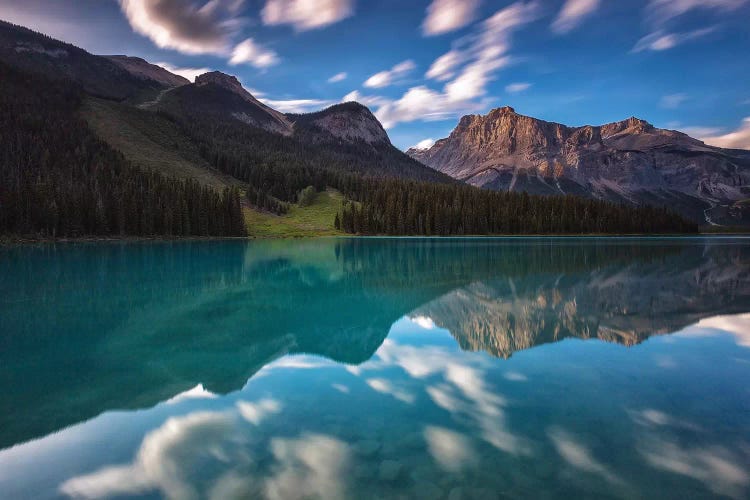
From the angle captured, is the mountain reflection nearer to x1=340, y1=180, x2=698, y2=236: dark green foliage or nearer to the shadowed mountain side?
the shadowed mountain side

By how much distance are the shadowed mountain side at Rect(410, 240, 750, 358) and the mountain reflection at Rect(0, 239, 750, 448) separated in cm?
12

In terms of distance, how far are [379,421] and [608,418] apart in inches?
235

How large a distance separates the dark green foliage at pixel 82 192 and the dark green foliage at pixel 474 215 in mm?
53873

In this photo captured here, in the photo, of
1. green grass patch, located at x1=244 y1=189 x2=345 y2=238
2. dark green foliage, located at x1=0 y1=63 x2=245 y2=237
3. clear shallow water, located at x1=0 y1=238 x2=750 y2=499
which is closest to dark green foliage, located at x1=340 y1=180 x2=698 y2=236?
green grass patch, located at x1=244 y1=189 x2=345 y2=238

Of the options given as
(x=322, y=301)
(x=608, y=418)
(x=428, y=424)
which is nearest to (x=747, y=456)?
(x=608, y=418)

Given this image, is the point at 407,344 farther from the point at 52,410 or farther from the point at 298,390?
the point at 52,410

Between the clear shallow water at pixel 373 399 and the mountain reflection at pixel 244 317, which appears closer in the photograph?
the clear shallow water at pixel 373 399

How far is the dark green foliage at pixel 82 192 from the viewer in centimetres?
10269

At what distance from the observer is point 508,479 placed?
812 cm

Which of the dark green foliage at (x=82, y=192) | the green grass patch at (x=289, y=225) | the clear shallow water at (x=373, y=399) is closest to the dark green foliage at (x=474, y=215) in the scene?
the green grass patch at (x=289, y=225)

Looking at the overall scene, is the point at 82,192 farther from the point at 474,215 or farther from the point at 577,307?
the point at 474,215

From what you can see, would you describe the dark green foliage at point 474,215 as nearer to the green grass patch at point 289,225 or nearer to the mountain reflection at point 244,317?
the green grass patch at point 289,225

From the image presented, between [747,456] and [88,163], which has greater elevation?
[88,163]

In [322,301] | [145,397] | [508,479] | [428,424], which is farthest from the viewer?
[322,301]
